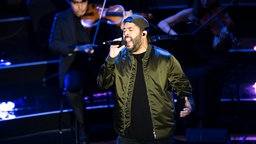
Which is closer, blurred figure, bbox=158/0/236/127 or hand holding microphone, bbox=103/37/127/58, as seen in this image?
hand holding microphone, bbox=103/37/127/58

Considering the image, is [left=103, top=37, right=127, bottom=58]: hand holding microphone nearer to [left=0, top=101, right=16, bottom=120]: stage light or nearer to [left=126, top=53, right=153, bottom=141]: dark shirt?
[left=126, top=53, right=153, bottom=141]: dark shirt

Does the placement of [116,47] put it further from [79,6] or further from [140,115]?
[79,6]

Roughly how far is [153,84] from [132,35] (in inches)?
18.3

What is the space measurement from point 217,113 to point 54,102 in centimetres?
239

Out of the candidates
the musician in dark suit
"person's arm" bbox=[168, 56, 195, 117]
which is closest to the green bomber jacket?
"person's arm" bbox=[168, 56, 195, 117]

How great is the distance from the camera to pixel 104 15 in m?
6.02

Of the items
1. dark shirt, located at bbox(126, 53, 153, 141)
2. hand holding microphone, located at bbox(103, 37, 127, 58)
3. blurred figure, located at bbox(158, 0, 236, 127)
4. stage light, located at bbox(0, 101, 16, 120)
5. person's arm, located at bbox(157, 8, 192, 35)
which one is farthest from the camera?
stage light, located at bbox(0, 101, 16, 120)

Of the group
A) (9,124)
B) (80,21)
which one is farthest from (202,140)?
(9,124)

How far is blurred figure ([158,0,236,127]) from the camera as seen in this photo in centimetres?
594

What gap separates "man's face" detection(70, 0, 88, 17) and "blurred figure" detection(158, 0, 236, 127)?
1053mm

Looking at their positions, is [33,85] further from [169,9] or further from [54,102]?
[169,9]

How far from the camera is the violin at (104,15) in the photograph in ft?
19.7

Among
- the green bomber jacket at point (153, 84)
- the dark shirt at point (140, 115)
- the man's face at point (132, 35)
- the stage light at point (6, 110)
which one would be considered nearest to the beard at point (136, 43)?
the man's face at point (132, 35)

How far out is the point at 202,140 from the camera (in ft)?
17.9
